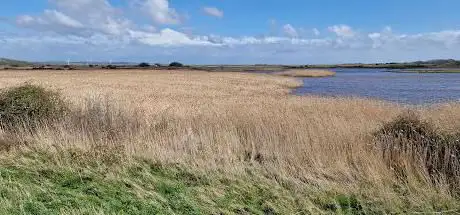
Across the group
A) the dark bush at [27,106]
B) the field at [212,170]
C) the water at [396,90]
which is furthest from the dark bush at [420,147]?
the water at [396,90]

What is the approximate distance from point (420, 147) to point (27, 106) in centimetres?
976

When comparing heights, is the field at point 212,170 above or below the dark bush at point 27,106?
below

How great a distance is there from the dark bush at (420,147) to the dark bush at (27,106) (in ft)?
Result: 27.8

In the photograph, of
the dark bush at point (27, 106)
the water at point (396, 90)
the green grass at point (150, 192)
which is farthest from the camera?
the water at point (396, 90)

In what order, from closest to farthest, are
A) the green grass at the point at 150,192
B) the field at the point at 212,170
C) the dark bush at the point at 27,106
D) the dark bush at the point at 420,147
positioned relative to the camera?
the green grass at the point at 150,192 < the field at the point at 212,170 < the dark bush at the point at 420,147 < the dark bush at the point at 27,106

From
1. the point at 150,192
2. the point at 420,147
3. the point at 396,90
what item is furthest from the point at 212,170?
the point at 396,90

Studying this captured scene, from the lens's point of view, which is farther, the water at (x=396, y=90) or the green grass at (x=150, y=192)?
the water at (x=396, y=90)

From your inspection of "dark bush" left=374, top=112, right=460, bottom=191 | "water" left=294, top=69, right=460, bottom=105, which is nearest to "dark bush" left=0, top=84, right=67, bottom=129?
"dark bush" left=374, top=112, right=460, bottom=191

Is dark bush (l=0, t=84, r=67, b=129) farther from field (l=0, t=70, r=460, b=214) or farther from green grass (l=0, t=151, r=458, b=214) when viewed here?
green grass (l=0, t=151, r=458, b=214)

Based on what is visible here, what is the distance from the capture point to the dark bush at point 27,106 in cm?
1198

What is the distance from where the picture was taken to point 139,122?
40.0ft

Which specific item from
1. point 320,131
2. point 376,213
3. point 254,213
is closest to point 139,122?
point 320,131

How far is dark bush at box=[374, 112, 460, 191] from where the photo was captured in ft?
25.4

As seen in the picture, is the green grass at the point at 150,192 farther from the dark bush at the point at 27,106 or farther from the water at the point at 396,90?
the water at the point at 396,90
